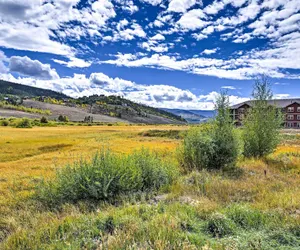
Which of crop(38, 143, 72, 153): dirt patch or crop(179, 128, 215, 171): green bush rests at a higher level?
crop(179, 128, 215, 171): green bush

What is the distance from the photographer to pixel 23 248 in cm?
632

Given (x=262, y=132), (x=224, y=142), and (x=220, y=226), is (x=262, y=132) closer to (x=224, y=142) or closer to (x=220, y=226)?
(x=224, y=142)

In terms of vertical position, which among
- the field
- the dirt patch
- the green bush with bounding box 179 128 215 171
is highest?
the green bush with bounding box 179 128 215 171

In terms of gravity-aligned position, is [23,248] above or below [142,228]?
below

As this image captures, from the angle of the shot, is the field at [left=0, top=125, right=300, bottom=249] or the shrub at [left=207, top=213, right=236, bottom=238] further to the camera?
the shrub at [left=207, top=213, right=236, bottom=238]

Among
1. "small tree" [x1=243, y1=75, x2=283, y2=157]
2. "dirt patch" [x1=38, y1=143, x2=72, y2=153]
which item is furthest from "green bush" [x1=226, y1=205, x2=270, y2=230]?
"dirt patch" [x1=38, y1=143, x2=72, y2=153]

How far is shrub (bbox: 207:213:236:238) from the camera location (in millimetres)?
6617

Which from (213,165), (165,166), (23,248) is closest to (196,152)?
(213,165)

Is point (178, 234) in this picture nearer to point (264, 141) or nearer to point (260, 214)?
point (260, 214)

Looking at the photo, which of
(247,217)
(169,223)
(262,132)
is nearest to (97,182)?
(169,223)

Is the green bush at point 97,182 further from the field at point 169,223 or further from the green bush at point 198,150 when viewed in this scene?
the green bush at point 198,150

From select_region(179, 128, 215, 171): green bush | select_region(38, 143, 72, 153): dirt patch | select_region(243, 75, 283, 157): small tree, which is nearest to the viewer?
select_region(179, 128, 215, 171): green bush

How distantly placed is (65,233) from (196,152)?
40.4ft

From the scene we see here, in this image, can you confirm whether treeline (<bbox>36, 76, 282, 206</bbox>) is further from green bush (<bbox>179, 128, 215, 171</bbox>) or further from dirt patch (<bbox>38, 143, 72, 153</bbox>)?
dirt patch (<bbox>38, 143, 72, 153</bbox>)
